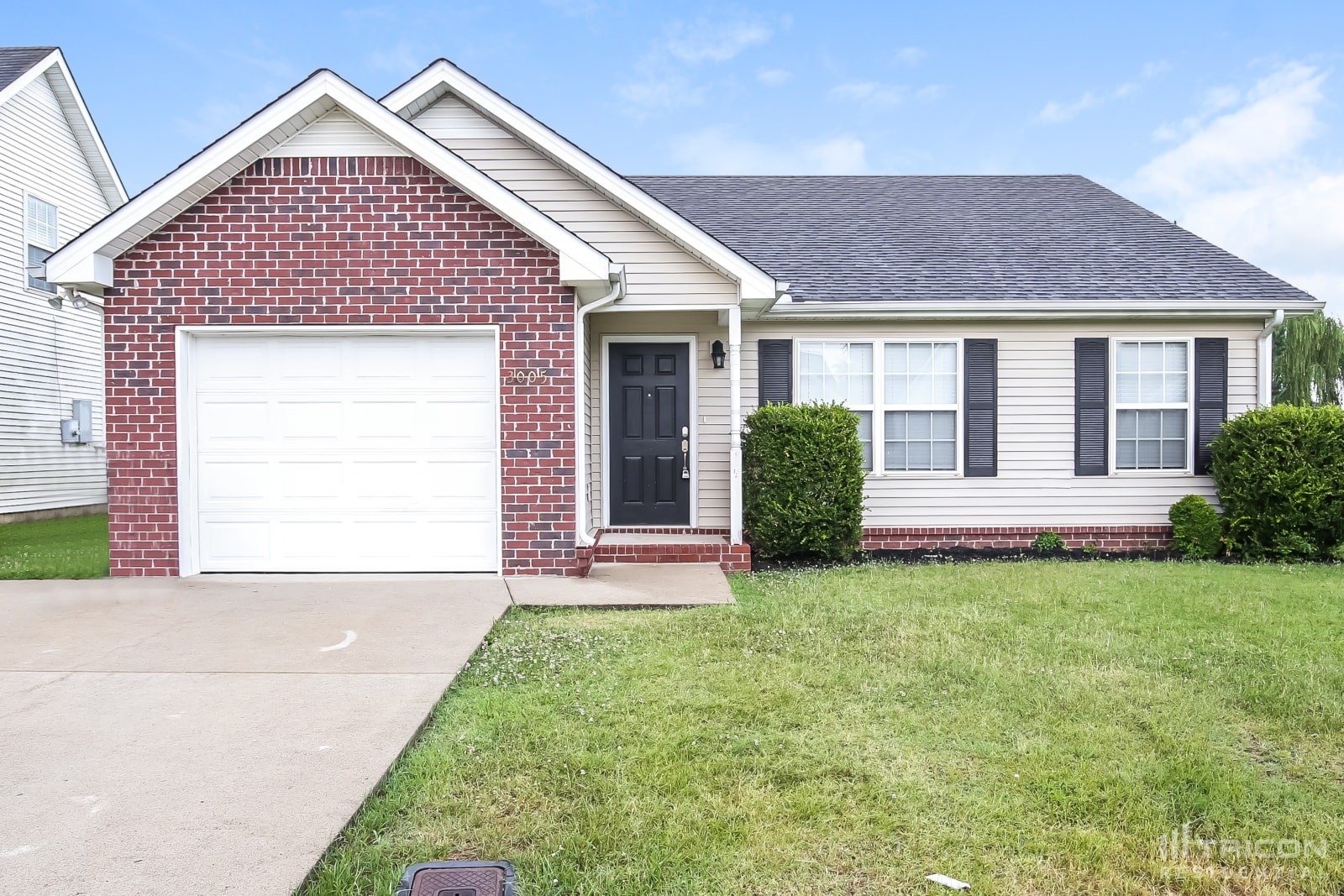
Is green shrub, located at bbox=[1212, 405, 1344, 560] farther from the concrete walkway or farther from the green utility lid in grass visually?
the green utility lid in grass

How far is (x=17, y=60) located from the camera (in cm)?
1416

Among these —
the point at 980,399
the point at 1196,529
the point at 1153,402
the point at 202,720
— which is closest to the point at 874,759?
the point at 202,720

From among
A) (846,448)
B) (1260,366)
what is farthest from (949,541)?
(1260,366)

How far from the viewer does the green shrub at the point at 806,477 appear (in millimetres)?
8492

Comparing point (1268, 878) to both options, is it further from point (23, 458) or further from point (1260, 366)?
point (23, 458)

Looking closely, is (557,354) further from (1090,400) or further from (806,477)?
(1090,400)

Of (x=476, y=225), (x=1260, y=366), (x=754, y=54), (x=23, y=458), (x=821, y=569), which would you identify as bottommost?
(x=821, y=569)

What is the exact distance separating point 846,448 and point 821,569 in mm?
1263

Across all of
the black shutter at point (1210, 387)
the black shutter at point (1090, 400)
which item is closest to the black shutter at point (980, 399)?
the black shutter at point (1090, 400)

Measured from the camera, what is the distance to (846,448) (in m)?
8.55

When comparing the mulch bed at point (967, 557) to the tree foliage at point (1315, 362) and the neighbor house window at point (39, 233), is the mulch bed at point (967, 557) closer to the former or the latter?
the neighbor house window at point (39, 233)

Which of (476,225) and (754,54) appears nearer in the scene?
(476,225)

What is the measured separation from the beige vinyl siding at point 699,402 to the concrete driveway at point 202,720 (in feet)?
10.0

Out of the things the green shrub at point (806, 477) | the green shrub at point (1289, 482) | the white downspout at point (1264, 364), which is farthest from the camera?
→ the white downspout at point (1264, 364)
